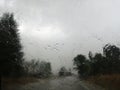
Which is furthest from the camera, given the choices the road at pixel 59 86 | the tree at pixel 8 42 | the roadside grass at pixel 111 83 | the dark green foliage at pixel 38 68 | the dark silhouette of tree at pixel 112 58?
the dark green foliage at pixel 38 68

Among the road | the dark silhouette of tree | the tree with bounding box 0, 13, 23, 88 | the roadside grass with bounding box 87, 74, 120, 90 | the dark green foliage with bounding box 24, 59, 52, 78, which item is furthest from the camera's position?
the dark green foliage with bounding box 24, 59, 52, 78

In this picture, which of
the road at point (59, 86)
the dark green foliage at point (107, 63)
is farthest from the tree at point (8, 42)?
the dark green foliage at point (107, 63)

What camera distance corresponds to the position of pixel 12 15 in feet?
142

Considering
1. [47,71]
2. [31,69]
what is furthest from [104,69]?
[47,71]

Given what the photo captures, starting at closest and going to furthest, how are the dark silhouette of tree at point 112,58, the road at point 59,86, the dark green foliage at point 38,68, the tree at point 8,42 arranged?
the tree at point 8,42, the road at point 59,86, the dark silhouette of tree at point 112,58, the dark green foliage at point 38,68

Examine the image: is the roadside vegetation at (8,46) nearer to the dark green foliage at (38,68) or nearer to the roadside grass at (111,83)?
the roadside grass at (111,83)

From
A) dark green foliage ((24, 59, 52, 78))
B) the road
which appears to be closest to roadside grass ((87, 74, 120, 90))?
the road

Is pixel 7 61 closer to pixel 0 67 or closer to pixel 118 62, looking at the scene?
pixel 0 67

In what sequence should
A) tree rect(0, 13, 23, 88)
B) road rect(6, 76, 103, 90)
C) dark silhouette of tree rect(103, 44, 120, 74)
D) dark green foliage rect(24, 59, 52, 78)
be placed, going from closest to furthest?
tree rect(0, 13, 23, 88)
road rect(6, 76, 103, 90)
dark silhouette of tree rect(103, 44, 120, 74)
dark green foliage rect(24, 59, 52, 78)

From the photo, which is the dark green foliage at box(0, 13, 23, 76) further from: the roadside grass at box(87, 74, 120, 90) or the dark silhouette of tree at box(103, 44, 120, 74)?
the dark silhouette of tree at box(103, 44, 120, 74)

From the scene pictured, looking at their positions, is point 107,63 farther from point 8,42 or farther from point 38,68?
point 38,68

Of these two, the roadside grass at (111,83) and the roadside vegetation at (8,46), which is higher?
the roadside vegetation at (8,46)

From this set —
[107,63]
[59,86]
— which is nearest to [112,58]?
[107,63]

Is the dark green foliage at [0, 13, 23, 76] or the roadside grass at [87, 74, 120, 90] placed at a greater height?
the dark green foliage at [0, 13, 23, 76]
